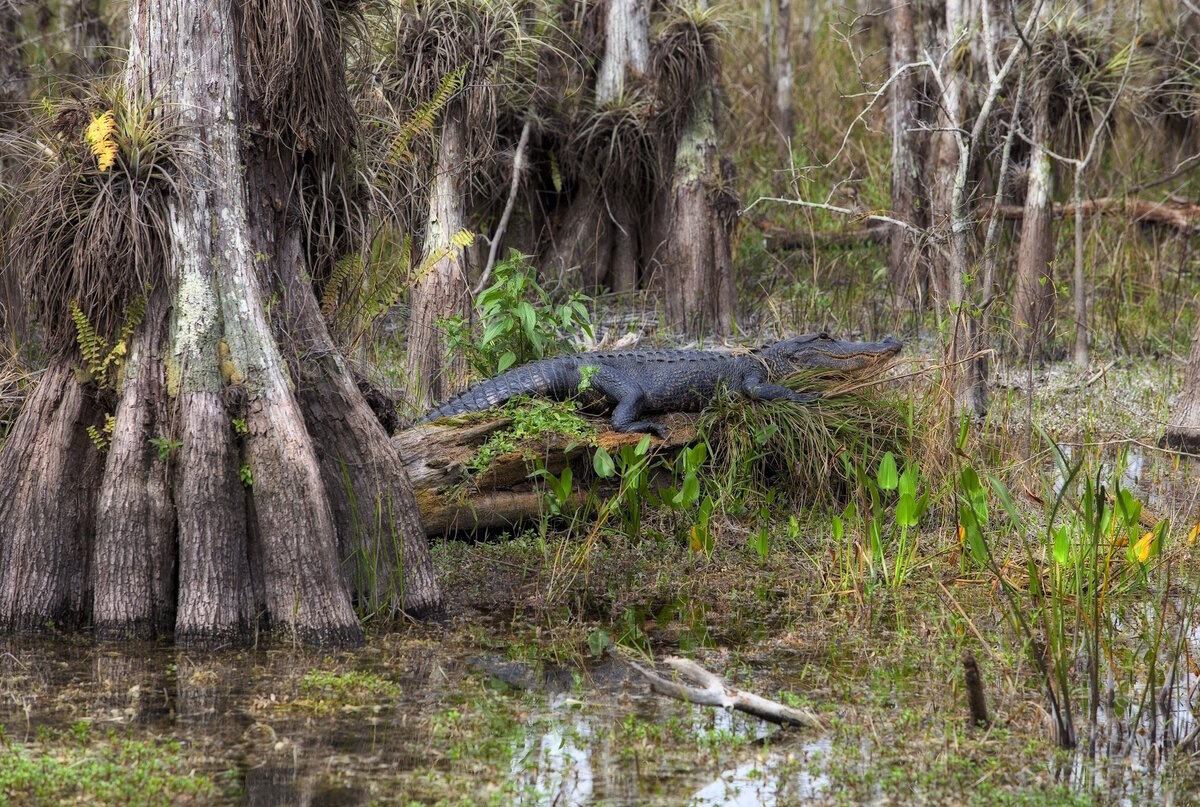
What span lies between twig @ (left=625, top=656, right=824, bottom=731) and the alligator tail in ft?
9.69

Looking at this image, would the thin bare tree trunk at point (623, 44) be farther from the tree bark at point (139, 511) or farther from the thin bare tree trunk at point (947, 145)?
the tree bark at point (139, 511)

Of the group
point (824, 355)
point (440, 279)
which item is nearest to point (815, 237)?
point (440, 279)

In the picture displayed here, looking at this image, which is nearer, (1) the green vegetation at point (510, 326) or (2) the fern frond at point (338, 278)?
(2) the fern frond at point (338, 278)

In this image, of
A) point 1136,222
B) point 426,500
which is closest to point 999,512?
point 426,500

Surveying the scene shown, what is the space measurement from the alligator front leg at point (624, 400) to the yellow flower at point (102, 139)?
9.43 ft

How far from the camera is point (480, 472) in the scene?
5.95 meters

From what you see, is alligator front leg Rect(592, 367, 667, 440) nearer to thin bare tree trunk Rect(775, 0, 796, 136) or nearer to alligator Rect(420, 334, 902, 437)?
alligator Rect(420, 334, 902, 437)

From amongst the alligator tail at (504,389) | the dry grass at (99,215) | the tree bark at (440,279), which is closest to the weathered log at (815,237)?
the tree bark at (440,279)

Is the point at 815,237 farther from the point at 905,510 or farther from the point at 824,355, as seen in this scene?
the point at 905,510

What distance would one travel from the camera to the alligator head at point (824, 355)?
23.8 feet

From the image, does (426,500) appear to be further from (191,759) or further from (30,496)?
(191,759)

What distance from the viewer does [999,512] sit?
20.7 ft

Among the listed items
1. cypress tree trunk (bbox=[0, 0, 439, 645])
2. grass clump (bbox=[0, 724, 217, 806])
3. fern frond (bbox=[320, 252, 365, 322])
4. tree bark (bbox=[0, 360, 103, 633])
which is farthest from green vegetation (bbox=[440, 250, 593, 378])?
grass clump (bbox=[0, 724, 217, 806])

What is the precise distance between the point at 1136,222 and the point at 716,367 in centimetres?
665
